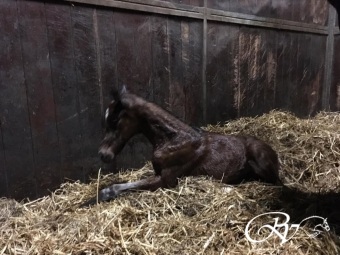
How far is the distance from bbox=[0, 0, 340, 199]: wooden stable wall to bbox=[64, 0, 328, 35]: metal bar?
12 millimetres

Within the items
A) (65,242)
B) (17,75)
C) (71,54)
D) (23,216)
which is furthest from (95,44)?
(65,242)

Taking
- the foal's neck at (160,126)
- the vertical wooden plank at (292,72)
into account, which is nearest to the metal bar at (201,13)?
the vertical wooden plank at (292,72)

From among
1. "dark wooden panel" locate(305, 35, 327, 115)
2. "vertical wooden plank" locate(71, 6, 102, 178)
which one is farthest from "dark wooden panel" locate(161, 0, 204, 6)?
"dark wooden panel" locate(305, 35, 327, 115)

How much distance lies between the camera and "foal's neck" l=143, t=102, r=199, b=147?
3.02m

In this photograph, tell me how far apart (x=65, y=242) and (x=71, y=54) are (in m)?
1.80

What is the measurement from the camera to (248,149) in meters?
3.22

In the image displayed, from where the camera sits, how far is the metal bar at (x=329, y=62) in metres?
6.46

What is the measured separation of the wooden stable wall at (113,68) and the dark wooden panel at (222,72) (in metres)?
0.01

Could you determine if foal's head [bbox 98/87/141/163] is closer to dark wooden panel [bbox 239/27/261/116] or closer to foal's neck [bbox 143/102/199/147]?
foal's neck [bbox 143/102/199/147]

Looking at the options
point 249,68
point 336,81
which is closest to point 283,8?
point 249,68

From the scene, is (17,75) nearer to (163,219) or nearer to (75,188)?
(75,188)

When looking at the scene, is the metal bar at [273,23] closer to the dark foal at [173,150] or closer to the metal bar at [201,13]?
the metal bar at [201,13]

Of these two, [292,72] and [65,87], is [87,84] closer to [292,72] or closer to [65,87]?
[65,87]

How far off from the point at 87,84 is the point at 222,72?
2105 mm
